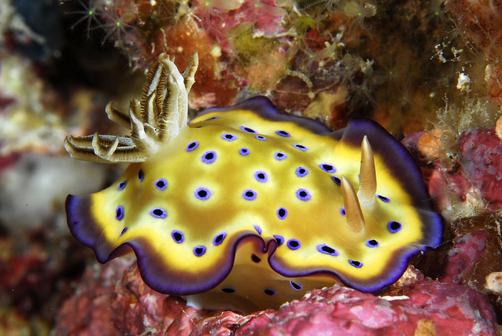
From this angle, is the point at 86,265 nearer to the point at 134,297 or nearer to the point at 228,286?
the point at 134,297

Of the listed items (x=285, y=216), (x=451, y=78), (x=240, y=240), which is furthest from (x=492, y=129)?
(x=240, y=240)

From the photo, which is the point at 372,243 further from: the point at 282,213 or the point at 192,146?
the point at 192,146

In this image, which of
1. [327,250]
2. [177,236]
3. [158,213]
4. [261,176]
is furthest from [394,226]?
[158,213]

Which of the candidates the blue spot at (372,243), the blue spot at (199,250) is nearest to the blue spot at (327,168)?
the blue spot at (372,243)

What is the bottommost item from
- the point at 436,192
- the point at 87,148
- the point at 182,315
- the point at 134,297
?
the point at 134,297

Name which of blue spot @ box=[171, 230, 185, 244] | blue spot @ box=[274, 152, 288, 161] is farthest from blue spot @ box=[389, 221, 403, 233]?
blue spot @ box=[171, 230, 185, 244]
